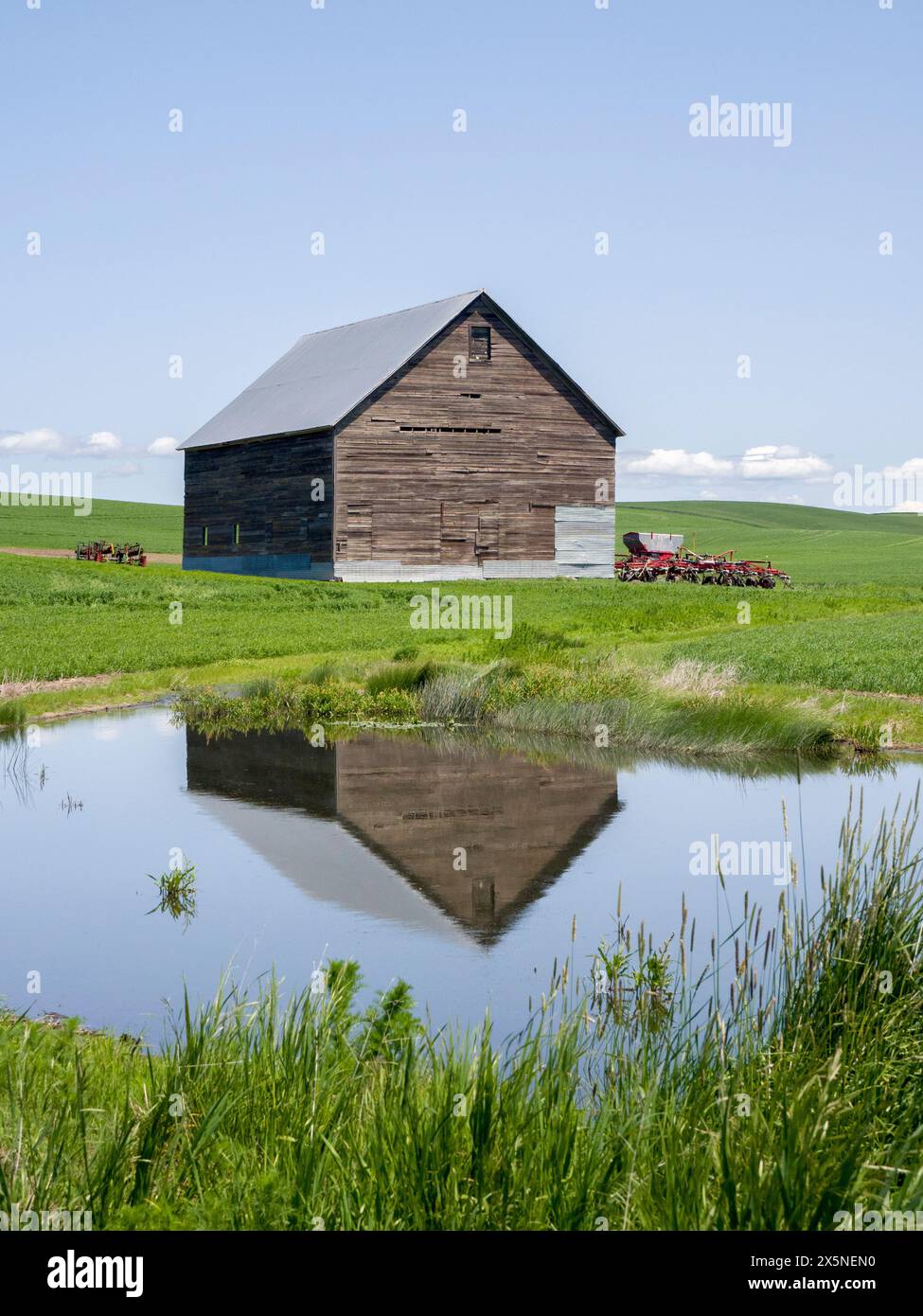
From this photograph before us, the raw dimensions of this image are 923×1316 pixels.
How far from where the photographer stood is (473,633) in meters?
32.5

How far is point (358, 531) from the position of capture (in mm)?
47375

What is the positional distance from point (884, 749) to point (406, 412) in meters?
31.9

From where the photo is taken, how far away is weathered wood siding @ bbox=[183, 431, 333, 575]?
47.9 metres

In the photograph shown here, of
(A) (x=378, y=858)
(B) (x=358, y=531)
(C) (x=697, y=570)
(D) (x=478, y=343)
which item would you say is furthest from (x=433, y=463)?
(A) (x=378, y=858)

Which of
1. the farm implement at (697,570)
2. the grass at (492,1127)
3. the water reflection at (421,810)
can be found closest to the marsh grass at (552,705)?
the water reflection at (421,810)

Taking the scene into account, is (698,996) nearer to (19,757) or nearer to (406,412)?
(19,757)

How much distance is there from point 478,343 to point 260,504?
32.7ft

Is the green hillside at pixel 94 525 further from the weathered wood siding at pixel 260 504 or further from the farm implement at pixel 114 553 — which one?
the weathered wood siding at pixel 260 504

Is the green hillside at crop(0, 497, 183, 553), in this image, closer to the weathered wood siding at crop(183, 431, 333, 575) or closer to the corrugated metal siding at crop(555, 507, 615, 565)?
the weathered wood siding at crop(183, 431, 333, 575)

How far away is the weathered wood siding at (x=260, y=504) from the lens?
47906mm

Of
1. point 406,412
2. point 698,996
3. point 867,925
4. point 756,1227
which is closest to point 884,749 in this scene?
point 698,996

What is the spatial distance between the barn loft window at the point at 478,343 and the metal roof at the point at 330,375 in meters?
0.82

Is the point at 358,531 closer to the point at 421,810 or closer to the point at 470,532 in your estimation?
the point at 470,532

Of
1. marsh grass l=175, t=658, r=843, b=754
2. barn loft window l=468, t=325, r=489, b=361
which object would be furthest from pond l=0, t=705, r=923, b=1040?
barn loft window l=468, t=325, r=489, b=361
